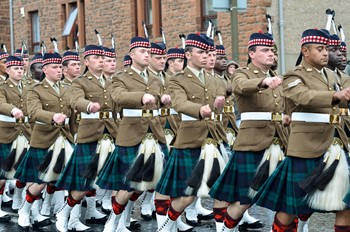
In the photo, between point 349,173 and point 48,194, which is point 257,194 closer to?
point 349,173

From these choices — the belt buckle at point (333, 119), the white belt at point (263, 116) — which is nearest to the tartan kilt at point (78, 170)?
the white belt at point (263, 116)

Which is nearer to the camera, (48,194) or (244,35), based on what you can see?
(48,194)

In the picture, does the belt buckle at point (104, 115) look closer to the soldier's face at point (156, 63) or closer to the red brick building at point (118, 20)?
the soldier's face at point (156, 63)

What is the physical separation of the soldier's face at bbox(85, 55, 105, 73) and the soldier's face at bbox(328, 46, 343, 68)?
2.79 meters

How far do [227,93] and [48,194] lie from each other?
3.03 m

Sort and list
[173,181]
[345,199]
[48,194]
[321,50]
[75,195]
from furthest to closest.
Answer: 1. [48,194]
2. [75,195]
3. [173,181]
4. [321,50]
5. [345,199]

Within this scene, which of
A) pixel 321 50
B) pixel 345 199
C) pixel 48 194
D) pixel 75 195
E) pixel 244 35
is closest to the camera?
pixel 345 199

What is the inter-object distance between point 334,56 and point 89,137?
290cm

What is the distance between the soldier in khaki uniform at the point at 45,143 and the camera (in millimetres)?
9680

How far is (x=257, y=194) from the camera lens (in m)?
6.88

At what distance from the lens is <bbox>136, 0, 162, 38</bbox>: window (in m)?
19.9

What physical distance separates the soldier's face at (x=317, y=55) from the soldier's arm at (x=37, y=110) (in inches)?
132

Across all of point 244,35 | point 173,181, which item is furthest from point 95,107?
point 244,35

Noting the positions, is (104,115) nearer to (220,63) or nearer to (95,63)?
(95,63)
